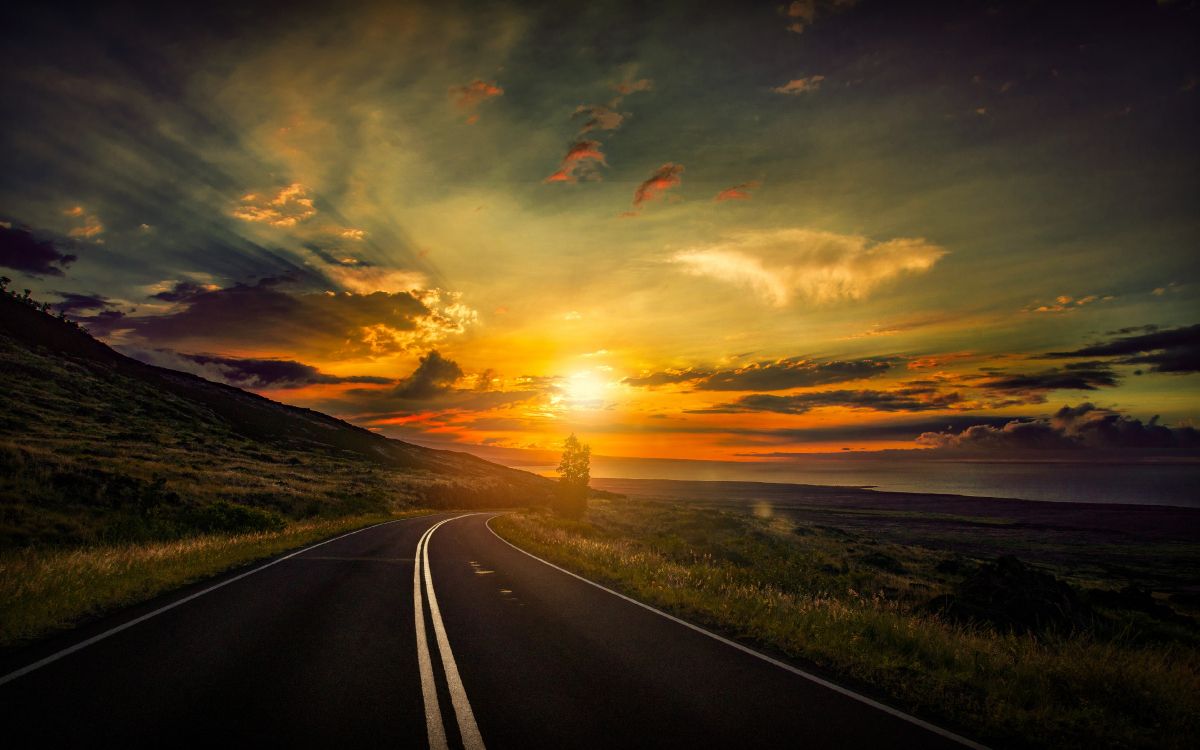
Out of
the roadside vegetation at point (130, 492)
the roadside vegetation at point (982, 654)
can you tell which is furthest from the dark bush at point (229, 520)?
the roadside vegetation at point (982, 654)

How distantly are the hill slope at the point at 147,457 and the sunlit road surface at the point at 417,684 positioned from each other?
Answer: 1879 centimetres

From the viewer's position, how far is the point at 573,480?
202 feet

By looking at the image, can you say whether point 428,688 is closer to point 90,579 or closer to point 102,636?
point 102,636

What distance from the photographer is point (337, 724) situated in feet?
16.2

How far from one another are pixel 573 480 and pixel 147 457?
38176 mm

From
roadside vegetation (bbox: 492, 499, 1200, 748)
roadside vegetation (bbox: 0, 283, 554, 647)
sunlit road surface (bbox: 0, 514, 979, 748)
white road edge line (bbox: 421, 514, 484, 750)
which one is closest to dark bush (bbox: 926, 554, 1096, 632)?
roadside vegetation (bbox: 492, 499, 1200, 748)

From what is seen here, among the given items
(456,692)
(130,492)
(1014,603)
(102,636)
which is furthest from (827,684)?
(130,492)

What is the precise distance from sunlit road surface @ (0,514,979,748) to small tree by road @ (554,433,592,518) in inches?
2011

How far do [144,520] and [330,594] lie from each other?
1901 centimetres

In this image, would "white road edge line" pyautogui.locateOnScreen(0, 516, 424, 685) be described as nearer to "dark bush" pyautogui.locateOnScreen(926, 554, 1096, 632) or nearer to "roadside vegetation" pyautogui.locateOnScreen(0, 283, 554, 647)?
"roadside vegetation" pyautogui.locateOnScreen(0, 283, 554, 647)

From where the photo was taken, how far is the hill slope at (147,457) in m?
23.8

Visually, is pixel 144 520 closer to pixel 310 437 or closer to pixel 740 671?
pixel 740 671

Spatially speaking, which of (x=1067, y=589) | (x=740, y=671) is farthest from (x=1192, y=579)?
(x=740, y=671)

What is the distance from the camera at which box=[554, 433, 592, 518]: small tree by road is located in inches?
2391
